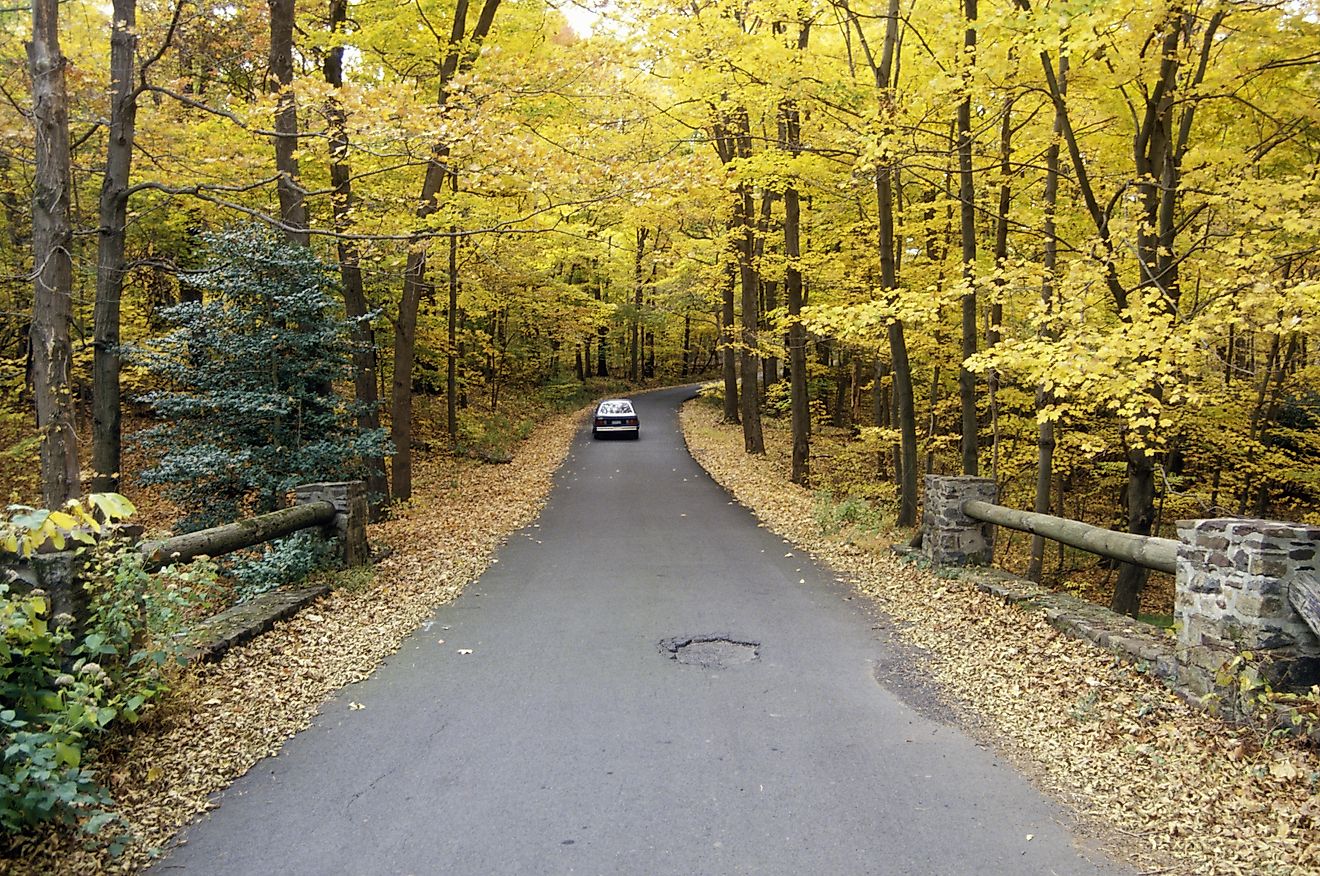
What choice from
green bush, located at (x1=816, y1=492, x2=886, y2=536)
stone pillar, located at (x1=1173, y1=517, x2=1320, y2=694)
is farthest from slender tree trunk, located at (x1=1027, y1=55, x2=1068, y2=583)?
stone pillar, located at (x1=1173, y1=517, x2=1320, y2=694)

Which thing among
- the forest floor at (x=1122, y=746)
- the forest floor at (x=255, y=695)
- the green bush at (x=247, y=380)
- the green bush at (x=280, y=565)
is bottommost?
the forest floor at (x=1122, y=746)

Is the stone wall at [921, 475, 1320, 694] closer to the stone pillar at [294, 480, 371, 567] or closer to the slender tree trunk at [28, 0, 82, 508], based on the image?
the stone pillar at [294, 480, 371, 567]

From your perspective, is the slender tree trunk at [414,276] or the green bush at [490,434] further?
the green bush at [490,434]

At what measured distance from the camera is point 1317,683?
4609 millimetres

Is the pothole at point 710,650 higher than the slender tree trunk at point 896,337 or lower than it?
lower

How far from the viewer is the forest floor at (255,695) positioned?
3.66 meters

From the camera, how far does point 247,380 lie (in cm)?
923

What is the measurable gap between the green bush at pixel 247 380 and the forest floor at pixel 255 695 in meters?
1.65

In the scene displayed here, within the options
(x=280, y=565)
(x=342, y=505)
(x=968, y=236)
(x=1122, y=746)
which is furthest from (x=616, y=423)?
(x=1122, y=746)

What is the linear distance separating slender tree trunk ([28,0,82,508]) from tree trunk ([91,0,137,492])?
1.92m

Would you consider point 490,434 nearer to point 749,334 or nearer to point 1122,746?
point 749,334

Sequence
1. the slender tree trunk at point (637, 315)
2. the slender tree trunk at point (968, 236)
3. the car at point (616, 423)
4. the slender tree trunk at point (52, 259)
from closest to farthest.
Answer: the slender tree trunk at point (52, 259) < the slender tree trunk at point (968, 236) < the car at point (616, 423) < the slender tree trunk at point (637, 315)

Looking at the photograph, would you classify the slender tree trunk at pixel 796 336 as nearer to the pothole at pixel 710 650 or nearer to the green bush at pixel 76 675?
the pothole at pixel 710 650

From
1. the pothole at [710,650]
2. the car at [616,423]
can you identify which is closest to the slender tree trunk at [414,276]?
the pothole at [710,650]
